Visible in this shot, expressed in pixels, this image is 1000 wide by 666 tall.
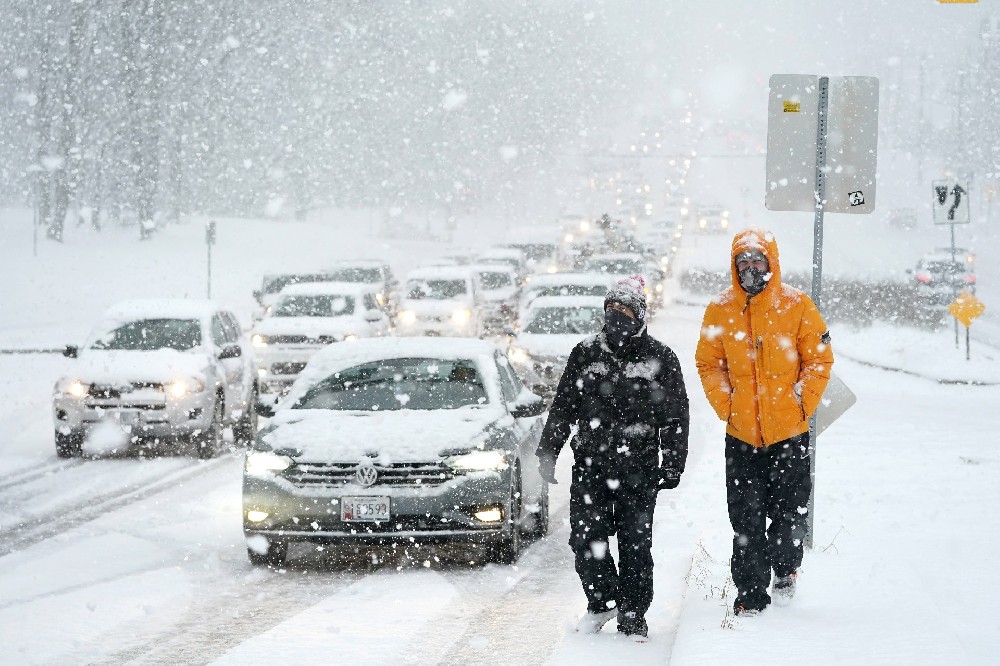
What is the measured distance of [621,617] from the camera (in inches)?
285

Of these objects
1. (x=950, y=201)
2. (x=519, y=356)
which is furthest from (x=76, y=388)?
(x=950, y=201)

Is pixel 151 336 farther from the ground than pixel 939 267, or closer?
closer

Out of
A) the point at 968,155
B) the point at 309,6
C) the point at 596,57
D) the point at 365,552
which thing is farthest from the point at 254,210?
the point at 365,552

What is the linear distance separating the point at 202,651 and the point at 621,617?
2.12m

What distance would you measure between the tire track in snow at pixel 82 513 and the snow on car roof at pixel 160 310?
118 inches

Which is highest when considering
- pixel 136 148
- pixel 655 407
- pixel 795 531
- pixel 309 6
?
pixel 309 6

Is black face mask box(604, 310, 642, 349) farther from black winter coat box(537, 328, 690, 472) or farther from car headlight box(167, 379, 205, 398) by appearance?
car headlight box(167, 379, 205, 398)

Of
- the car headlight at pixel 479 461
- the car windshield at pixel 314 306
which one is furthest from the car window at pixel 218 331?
the car headlight at pixel 479 461

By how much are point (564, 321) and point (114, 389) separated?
799 cm

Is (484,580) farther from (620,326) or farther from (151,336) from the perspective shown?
(151,336)

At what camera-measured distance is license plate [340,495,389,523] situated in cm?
921

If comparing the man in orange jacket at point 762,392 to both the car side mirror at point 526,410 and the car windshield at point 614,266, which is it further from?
the car windshield at point 614,266

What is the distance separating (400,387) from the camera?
10578 millimetres

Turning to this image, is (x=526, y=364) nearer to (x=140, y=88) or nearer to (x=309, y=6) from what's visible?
(x=140, y=88)
